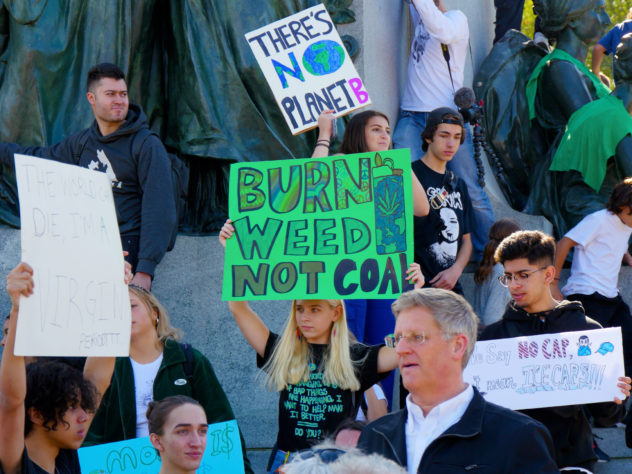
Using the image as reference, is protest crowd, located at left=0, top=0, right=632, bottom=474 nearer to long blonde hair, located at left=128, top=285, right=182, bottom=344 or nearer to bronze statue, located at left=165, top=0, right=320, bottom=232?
long blonde hair, located at left=128, top=285, right=182, bottom=344

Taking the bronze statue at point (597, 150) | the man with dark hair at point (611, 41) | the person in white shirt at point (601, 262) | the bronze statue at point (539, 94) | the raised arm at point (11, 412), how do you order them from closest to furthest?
the raised arm at point (11, 412) → the person in white shirt at point (601, 262) → the bronze statue at point (597, 150) → the bronze statue at point (539, 94) → the man with dark hair at point (611, 41)

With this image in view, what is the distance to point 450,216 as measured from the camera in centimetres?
713

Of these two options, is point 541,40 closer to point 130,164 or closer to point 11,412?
point 130,164

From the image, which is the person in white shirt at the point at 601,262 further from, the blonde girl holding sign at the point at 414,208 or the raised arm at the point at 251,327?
the raised arm at the point at 251,327

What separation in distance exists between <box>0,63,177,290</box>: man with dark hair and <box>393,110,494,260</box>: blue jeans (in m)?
2.20

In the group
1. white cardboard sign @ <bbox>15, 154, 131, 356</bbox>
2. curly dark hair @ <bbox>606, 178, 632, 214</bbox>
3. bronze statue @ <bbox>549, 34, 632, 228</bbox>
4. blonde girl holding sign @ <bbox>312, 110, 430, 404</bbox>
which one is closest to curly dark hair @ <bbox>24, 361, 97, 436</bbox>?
white cardboard sign @ <bbox>15, 154, 131, 356</bbox>

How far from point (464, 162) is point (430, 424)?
4.88 meters

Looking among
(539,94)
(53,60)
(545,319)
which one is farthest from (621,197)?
(53,60)

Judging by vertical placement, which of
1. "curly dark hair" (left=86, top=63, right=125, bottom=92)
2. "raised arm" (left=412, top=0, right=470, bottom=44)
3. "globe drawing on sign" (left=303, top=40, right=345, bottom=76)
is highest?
"raised arm" (left=412, top=0, right=470, bottom=44)

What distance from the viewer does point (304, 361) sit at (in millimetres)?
5332

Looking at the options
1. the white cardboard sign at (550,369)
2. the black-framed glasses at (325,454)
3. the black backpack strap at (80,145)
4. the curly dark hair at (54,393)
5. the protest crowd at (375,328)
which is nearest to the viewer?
the black-framed glasses at (325,454)

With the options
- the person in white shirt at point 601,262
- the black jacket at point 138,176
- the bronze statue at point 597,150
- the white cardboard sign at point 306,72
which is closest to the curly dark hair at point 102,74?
the black jacket at point 138,176

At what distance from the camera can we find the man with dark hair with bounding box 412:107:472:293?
7016 millimetres

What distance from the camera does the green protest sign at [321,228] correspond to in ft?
17.9
